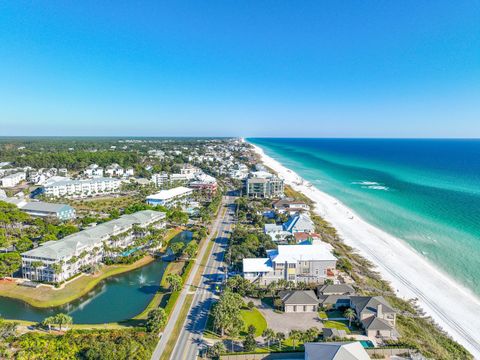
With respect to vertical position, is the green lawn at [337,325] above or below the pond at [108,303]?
above

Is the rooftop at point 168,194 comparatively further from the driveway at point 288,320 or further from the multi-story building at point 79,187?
the driveway at point 288,320

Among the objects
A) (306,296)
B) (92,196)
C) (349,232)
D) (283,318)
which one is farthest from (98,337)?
(92,196)

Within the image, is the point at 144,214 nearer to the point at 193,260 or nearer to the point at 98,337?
the point at 193,260

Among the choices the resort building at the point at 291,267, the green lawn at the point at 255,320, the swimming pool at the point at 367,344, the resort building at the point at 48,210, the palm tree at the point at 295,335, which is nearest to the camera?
the swimming pool at the point at 367,344

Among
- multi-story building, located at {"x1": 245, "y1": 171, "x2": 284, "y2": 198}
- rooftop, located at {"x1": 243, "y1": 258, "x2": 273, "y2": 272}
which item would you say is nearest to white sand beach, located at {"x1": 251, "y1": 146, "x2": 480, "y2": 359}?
rooftop, located at {"x1": 243, "y1": 258, "x2": 273, "y2": 272}

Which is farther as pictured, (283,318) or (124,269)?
(124,269)

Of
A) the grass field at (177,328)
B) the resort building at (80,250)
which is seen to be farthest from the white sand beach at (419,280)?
the resort building at (80,250)
